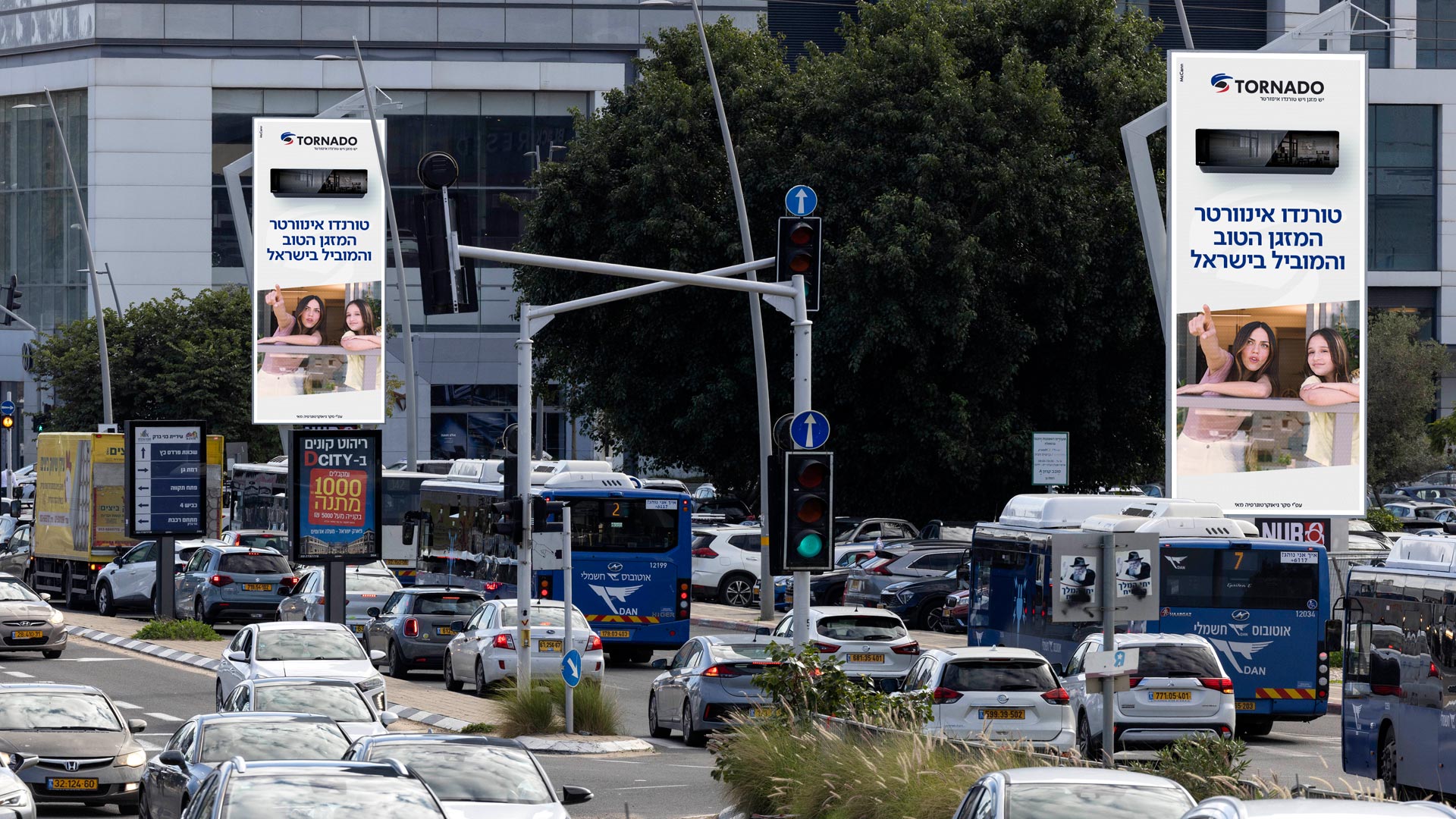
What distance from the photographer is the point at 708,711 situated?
23.9m

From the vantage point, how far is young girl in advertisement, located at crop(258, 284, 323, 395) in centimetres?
4253

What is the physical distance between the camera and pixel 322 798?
10508 mm

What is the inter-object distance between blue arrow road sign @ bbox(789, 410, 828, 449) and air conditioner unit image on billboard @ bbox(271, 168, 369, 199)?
86.2 feet

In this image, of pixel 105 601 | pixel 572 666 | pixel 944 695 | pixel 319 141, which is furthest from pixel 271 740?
pixel 105 601

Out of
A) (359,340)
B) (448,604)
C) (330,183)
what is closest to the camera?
(448,604)

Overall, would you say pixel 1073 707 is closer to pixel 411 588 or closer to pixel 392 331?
pixel 411 588

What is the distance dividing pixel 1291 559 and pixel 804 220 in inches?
379

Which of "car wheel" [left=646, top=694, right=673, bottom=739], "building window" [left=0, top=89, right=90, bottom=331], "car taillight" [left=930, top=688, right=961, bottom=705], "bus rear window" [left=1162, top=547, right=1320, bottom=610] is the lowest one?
"car wheel" [left=646, top=694, right=673, bottom=739]

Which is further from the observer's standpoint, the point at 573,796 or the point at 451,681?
the point at 451,681

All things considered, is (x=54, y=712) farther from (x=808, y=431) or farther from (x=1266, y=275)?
(x=1266, y=275)

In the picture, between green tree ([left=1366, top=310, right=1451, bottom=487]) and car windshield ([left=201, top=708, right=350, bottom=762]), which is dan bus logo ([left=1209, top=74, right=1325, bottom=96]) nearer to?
car windshield ([left=201, top=708, right=350, bottom=762])

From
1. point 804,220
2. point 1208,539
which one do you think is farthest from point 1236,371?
point 804,220

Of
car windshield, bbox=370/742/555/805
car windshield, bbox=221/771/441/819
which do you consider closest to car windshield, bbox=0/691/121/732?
car windshield, bbox=370/742/555/805

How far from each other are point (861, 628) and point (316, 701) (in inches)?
384
